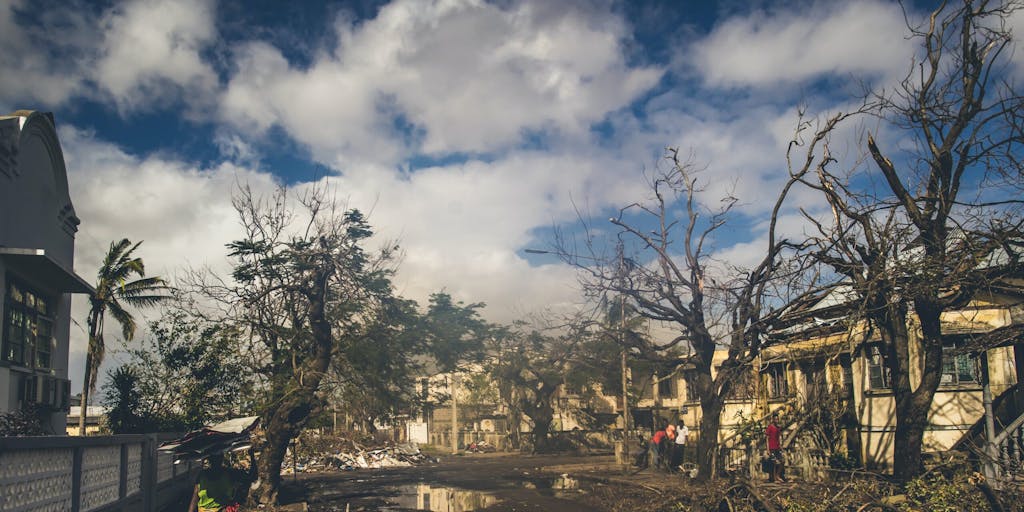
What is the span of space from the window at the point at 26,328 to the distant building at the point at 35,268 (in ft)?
0.07

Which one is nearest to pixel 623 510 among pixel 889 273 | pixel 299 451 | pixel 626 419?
pixel 889 273

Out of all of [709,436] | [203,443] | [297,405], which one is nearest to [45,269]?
[203,443]

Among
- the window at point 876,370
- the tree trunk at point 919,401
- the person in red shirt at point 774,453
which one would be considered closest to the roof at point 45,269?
the tree trunk at point 919,401

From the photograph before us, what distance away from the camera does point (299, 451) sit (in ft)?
131

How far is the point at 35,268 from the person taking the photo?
51.4 feet

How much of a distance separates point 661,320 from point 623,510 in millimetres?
5052

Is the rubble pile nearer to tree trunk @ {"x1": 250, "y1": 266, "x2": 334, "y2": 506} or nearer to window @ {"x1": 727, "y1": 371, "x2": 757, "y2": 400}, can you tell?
tree trunk @ {"x1": 250, "y1": 266, "x2": 334, "y2": 506}

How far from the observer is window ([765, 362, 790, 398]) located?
2542 centimetres

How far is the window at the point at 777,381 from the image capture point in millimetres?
25422

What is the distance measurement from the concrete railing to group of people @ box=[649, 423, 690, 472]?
19.2 metres

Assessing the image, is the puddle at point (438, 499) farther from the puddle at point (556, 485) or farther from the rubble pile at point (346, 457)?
the rubble pile at point (346, 457)

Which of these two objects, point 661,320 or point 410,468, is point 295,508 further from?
point 410,468

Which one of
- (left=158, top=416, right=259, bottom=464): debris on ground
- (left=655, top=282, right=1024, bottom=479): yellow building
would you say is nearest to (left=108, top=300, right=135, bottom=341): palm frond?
(left=158, top=416, right=259, bottom=464): debris on ground

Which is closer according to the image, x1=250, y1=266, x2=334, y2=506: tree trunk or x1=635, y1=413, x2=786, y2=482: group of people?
x1=250, y1=266, x2=334, y2=506: tree trunk
